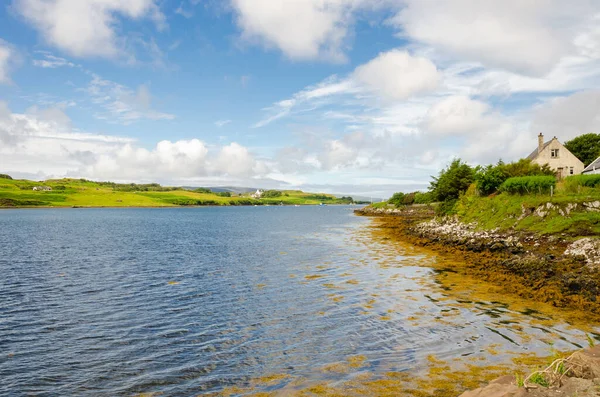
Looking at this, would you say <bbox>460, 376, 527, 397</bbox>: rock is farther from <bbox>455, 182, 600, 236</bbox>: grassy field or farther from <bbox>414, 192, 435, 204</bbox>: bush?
<bbox>414, 192, 435, 204</bbox>: bush

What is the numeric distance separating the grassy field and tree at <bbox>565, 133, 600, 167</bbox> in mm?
49193

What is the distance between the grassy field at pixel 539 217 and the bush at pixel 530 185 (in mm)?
1070

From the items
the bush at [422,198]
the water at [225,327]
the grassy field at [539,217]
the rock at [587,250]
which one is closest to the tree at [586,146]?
the grassy field at [539,217]

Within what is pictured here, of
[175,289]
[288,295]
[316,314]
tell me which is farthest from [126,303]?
[316,314]

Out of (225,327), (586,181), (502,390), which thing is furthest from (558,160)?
(502,390)

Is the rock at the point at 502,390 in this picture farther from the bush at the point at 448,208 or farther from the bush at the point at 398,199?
the bush at the point at 398,199

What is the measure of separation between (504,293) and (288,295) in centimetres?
1490

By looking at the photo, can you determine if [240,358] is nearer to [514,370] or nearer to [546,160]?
[514,370]

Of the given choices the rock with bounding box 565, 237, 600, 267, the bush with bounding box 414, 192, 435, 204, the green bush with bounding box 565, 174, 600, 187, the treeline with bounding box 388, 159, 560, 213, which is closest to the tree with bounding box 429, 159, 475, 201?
the treeline with bounding box 388, 159, 560, 213

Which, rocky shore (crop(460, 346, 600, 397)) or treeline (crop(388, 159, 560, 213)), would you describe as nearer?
rocky shore (crop(460, 346, 600, 397))

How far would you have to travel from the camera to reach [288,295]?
2783 cm

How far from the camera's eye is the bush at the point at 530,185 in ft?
175

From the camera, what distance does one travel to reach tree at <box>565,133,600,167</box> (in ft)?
308

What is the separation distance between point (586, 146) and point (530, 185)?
187 ft
